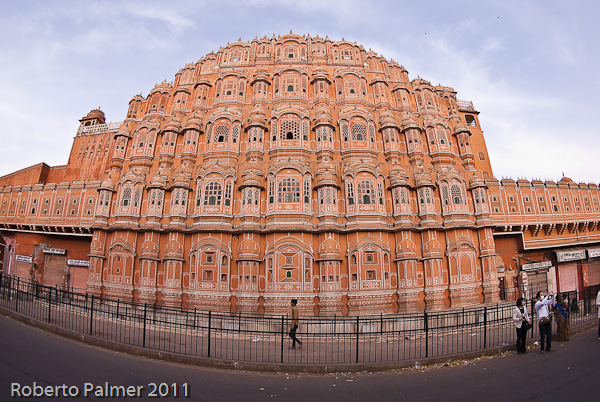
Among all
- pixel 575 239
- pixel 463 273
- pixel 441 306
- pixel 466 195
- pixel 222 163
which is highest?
pixel 222 163

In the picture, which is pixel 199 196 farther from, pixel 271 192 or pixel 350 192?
pixel 350 192

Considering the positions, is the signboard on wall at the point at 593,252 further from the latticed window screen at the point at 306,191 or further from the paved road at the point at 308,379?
the latticed window screen at the point at 306,191

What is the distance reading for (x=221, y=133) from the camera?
24375 millimetres

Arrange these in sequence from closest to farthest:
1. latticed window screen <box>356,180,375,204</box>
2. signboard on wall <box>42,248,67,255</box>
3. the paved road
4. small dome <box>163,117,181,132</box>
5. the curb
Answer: the paved road < the curb < latticed window screen <box>356,180,375,204</box> < small dome <box>163,117,181,132</box> < signboard on wall <box>42,248,67,255</box>

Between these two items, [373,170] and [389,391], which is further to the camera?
[373,170]

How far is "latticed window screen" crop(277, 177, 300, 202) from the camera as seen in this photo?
2156 cm

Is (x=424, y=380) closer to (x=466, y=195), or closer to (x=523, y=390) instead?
(x=523, y=390)

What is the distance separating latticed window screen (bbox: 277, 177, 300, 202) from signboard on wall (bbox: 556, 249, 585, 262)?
22.7m

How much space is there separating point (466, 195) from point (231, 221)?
17.2 metres

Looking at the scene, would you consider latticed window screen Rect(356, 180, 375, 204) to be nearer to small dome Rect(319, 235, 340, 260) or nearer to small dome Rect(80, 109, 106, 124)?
small dome Rect(319, 235, 340, 260)

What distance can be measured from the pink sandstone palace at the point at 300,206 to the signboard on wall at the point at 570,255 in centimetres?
15

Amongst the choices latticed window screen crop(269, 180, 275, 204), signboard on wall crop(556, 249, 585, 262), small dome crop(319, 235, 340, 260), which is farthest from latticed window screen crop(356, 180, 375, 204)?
signboard on wall crop(556, 249, 585, 262)

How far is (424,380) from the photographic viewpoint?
8.31 metres

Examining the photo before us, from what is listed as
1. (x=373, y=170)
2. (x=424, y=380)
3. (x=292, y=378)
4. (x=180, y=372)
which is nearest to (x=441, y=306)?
(x=373, y=170)
